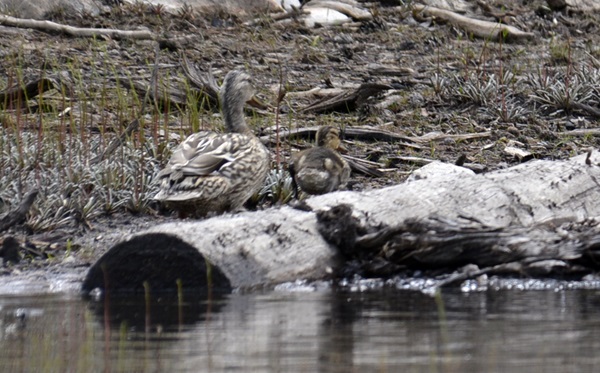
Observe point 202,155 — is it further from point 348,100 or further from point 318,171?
point 348,100

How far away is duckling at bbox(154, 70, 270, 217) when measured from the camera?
30.3ft

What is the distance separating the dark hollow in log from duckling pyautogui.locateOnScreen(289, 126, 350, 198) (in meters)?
2.70

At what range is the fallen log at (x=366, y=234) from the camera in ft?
25.0

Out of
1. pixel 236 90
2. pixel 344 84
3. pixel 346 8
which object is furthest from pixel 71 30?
pixel 236 90

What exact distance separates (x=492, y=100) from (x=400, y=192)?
620 centimetres

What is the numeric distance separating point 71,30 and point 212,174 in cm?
795

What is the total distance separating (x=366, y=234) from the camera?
26.4ft

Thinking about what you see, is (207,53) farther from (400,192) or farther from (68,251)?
(400,192)

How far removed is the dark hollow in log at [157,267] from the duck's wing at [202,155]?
154 cm

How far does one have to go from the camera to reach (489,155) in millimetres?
12570

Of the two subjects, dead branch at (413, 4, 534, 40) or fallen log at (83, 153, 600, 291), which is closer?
fallen log at (83, 153, 600, 291)

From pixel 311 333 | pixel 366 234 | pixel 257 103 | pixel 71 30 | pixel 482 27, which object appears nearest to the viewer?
pixel 311 333

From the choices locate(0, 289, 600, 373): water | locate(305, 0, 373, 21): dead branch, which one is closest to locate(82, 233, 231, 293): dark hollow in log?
locate(0, 289, 600, 373): water

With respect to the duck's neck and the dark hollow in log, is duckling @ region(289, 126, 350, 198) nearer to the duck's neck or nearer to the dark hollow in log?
the duck's neck
